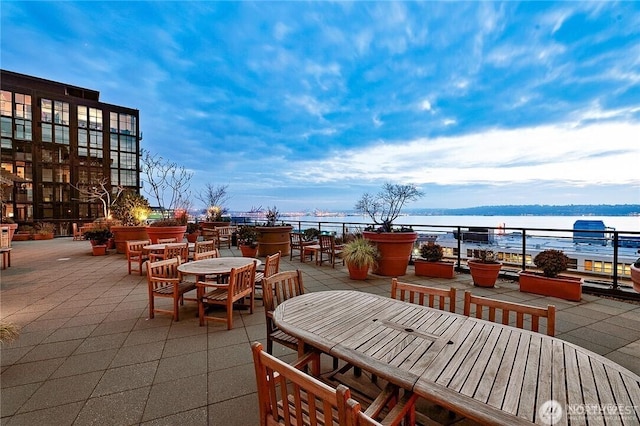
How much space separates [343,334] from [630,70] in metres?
9.02

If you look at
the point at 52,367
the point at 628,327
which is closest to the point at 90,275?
the point at 52,367

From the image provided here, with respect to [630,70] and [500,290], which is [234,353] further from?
[630,70]

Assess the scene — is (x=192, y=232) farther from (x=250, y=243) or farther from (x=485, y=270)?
(x=485, y=270)

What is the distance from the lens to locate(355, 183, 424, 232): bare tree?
570 centimetres

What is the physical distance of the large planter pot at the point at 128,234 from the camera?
809 centimetres

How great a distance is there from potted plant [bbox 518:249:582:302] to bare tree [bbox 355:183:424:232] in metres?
2.38

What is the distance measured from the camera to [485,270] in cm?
448

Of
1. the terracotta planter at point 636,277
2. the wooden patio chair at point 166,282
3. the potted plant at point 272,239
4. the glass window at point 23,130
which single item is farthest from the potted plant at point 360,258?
the glass window at point 23,130

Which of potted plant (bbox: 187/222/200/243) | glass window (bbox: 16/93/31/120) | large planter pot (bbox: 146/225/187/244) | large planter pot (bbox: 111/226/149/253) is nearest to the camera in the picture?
large planter pot (bbox: 146/225/187/244)

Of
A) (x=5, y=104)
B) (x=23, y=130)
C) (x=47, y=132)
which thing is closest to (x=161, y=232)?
(x=47, y=132)

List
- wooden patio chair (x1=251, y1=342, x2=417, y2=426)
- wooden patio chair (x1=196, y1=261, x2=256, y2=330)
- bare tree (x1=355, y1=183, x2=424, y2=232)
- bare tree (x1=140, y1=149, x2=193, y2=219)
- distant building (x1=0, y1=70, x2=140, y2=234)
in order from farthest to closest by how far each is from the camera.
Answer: distant building (x1=0, y1=70, x2=140, y2=234), bare tree (x1=140, y1=149, x2=193, y2=219), bare tree (x1=355, y1=183, x2=424, y2=232), wooden patio chair (x1=196, y1=261, x2=256, y2=330), wooden patio chair (x1=251, y1=342, x2=417, y2=426)

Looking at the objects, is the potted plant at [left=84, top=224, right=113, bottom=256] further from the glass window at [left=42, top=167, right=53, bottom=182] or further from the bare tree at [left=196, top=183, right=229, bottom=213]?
the glass window at [left=42, top=167, right=53, bottom=182]

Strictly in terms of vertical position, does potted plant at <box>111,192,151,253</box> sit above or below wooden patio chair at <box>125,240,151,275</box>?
above

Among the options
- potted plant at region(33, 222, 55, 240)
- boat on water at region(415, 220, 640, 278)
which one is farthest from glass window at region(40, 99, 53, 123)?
boat on water at region(415, 220, 640, 278)
